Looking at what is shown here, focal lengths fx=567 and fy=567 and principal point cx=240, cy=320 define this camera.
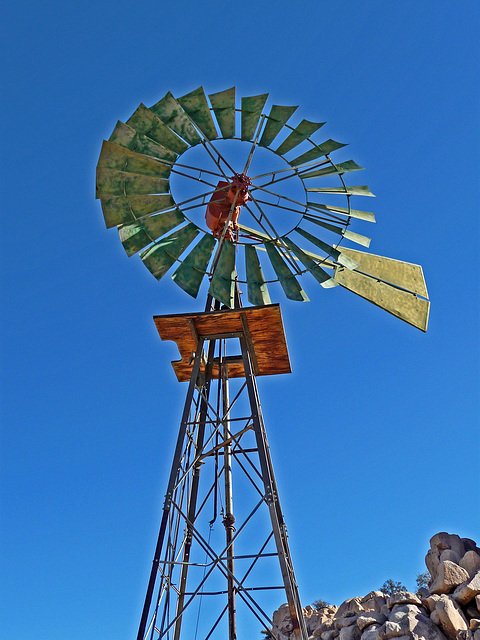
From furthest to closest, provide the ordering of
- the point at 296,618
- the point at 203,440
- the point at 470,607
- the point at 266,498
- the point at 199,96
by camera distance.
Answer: the point at 470,607 → the point at 203,440 → the point at 199,96 → the point at 266,498 → the point at 296,618

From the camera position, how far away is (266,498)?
266 inches

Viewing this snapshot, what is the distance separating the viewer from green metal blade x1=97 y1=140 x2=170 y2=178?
740 centimetres

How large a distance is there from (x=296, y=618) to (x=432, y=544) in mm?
7488

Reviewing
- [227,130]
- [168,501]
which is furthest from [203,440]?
[227,130]

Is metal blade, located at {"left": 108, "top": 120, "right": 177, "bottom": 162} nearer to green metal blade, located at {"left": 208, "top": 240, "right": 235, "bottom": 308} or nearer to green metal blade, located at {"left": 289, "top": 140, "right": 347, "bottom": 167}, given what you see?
green metal blade, located at {"left": 208, "top": 240, "right": 235, "bottom": 308}

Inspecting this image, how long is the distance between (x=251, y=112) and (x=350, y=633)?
394 inches

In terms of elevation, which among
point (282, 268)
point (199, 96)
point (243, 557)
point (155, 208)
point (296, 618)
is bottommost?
point (296, 618)

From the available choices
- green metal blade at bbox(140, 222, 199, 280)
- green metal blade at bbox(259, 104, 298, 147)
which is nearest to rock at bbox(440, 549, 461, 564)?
green metal blade at bbox(140, 222, 199, 280)

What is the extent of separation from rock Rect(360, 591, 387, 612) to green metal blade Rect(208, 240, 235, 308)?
8098 millimetres

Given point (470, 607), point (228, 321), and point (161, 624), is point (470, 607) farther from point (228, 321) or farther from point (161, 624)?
point (228, 321)

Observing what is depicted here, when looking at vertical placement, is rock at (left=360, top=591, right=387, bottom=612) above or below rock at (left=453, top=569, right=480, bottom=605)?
above

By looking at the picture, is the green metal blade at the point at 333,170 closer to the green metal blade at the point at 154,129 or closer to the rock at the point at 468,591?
the green metal blade at the point at 154,129

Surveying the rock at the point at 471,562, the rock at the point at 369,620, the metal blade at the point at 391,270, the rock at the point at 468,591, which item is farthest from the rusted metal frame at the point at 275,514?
the rock at the point at 471,562

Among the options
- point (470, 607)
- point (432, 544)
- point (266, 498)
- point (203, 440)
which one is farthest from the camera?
point (432, 544)
